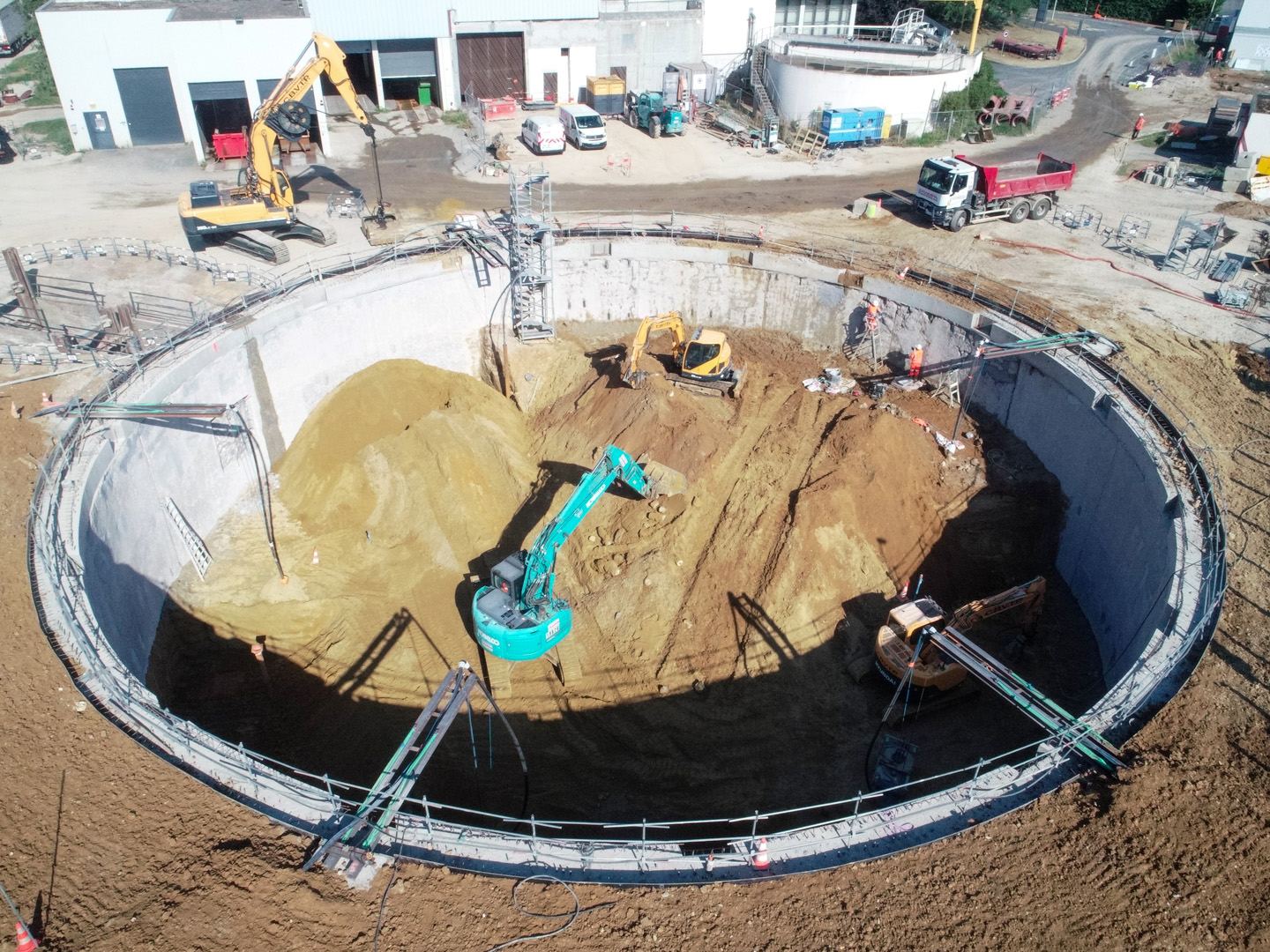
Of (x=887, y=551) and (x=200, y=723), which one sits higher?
(x=887, y=551)

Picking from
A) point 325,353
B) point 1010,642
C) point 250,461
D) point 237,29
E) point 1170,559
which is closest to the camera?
point 1170,559

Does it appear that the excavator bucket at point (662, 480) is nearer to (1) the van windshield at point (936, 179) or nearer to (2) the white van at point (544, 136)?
(1) the van windshield at point (936, 179)

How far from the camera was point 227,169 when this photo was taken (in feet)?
128

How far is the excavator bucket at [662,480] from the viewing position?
24.6 m

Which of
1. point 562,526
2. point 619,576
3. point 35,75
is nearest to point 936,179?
point 619,576

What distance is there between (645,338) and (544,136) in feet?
60.0

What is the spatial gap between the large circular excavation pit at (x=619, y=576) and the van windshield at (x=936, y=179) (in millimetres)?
5609

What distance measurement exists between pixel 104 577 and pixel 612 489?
12363 millimetres

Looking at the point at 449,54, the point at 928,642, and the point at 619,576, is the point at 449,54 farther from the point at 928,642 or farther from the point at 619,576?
the point at 928,642

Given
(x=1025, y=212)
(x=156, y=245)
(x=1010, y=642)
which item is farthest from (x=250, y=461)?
(x=1025, y=212)

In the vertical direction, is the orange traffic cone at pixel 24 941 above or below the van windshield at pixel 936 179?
below

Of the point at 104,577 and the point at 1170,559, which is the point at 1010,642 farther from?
the point at 104,577

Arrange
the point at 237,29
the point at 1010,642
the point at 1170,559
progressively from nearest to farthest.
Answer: the point at 1170,559 → the point at 1010,642 → the point at 237,29

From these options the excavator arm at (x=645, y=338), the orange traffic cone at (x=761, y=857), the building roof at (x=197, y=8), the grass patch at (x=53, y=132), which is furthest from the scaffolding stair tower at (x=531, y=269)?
the grass patch at (x=53, y=132)
